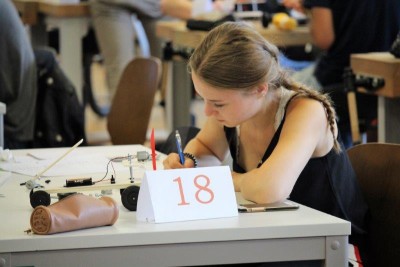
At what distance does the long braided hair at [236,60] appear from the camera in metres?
2.20

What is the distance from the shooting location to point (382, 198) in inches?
89.6

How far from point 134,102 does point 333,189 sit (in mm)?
1652

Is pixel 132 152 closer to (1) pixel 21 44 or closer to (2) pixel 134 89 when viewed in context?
(2) pixel 134 89

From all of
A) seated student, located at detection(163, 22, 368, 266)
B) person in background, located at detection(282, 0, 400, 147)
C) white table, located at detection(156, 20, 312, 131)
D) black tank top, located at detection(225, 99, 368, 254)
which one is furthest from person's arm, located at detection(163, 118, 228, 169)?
white table, located at detection(156, 20, 312, 131)

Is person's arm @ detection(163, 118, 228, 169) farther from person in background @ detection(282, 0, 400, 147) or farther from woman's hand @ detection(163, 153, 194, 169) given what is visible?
person in background @ detection(282, 0, 400, 147)

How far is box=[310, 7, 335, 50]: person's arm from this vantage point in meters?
4.50

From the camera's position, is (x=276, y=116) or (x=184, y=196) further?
(x=276, y=116)

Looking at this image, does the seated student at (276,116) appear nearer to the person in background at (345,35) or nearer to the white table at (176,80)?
the person in background at (345,35)

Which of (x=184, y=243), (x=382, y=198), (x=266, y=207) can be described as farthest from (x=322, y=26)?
(x=184, y=243)

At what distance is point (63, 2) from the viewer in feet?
20.4

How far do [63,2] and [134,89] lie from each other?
8.39 feet

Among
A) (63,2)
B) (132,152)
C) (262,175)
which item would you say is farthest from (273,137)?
(63,2)

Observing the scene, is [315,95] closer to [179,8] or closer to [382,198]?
[382,198]

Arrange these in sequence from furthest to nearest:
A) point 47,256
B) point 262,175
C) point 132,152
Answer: point 132,152
point 262,175
point 47,256
